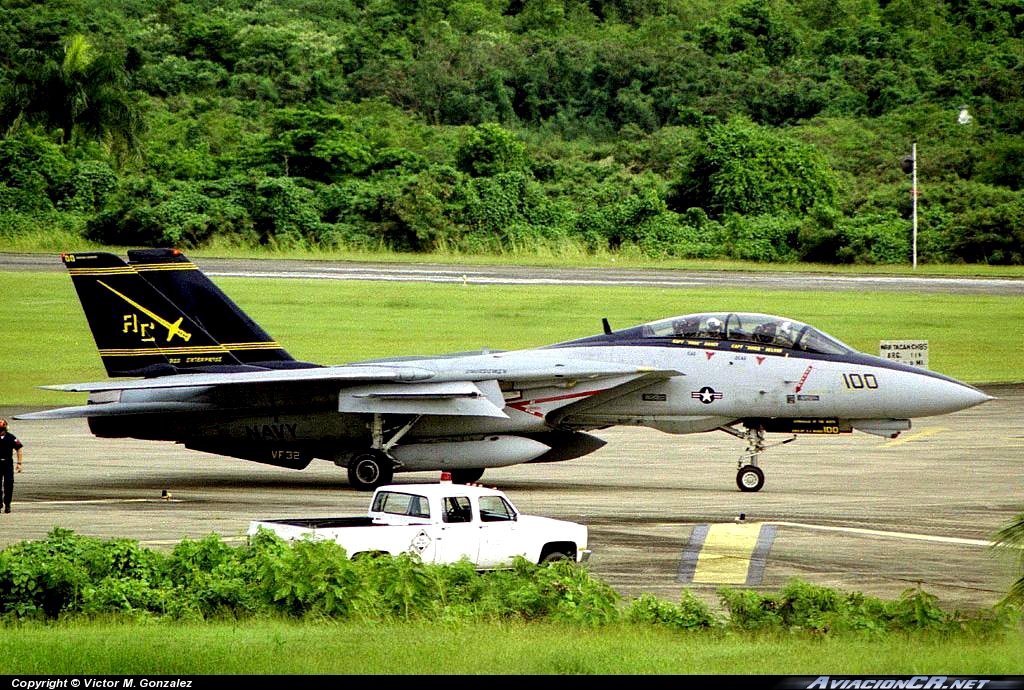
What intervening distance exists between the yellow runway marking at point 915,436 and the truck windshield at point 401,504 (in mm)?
16537

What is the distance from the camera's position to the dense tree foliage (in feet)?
190

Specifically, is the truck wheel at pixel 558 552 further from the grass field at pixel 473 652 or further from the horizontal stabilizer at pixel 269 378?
the horizontal stabilizer at pixel 269 378

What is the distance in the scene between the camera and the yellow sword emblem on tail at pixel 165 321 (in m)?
24.5

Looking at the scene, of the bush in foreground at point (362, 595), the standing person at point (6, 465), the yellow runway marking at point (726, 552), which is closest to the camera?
the bush in foreground at point (362, 595)

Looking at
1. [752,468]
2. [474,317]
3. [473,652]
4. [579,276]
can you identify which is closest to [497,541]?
[473,652]

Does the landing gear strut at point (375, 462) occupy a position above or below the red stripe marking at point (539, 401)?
below

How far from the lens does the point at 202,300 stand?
24875 mm

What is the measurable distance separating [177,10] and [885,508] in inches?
3171

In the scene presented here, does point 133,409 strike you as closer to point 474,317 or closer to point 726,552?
point 726,552

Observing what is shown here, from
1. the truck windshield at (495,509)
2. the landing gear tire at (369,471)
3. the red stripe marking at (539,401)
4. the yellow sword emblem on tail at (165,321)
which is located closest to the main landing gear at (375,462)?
the landing gear tire at (369,471)

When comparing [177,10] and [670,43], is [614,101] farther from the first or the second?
[177,10]

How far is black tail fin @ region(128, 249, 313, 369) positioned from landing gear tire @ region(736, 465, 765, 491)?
8.12 metres
